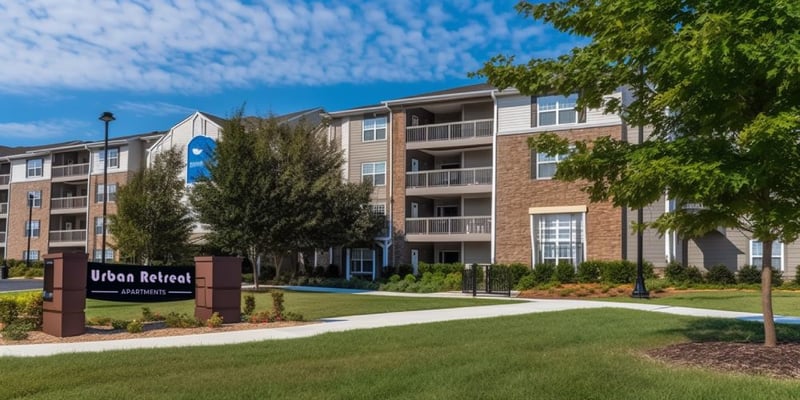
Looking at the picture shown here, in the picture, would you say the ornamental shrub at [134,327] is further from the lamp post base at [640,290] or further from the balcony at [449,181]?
the balcony at [449,181]

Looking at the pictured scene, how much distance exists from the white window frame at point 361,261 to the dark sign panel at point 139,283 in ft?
75.9

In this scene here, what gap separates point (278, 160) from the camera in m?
30.9

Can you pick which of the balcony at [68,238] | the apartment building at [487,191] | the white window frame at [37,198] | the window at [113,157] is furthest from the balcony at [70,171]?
the apartment building at [487,191]

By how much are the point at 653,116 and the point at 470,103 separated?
27365 millimetres

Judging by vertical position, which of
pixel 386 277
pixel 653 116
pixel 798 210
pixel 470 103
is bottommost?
pixel 386 277

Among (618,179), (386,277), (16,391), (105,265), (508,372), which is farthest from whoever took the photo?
(386,277)

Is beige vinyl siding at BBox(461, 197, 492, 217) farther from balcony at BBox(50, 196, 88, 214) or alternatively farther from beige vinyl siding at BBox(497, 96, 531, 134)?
balcony at BBox(50, 196, 88, 214)

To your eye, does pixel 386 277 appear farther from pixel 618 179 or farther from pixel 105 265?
pixel 618 179

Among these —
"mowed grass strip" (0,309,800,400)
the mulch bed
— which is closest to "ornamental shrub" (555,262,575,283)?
"mowed grass strip" (0,309,800,400)

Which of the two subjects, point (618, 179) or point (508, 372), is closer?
point (508, 372)

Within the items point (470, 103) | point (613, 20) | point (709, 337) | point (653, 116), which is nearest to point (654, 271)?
point (470, 103)

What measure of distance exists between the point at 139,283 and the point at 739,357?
40.5 feet

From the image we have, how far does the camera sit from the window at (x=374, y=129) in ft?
127

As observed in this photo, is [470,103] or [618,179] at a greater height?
[470,103]
